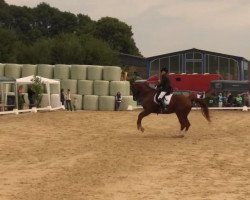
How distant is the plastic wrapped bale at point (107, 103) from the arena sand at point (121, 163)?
17.6 metres

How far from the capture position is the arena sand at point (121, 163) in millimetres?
10117

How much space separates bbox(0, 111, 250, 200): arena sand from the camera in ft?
33.2

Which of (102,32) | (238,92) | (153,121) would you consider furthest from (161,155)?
(102,32)

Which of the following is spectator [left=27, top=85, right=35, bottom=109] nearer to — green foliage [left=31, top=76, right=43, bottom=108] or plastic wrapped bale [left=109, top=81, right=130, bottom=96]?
green foliage [left=31, top=76, right=43, bottom=108]

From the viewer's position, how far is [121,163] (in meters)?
13.5

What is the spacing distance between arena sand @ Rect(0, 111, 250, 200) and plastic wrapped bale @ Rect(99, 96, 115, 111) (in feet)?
57.7

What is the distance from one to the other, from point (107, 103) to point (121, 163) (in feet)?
91.3

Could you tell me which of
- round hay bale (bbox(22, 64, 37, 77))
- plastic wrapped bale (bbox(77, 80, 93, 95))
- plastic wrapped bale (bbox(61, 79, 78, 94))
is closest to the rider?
plastic wrapped bale (bbox(77, 80, 93, 95))

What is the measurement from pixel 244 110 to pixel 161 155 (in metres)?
24.3

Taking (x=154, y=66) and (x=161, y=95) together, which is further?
(x=154, y=66)

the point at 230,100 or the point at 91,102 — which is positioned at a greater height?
the point at 230,100

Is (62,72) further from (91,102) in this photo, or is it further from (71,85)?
(91,102)

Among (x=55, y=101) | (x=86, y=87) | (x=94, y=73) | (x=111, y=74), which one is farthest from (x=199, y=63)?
(x=55, y=101)

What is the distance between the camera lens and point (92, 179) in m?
11.3
